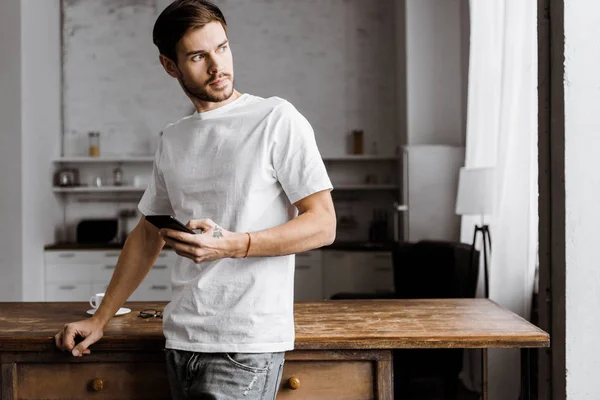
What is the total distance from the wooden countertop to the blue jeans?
0.32 meters

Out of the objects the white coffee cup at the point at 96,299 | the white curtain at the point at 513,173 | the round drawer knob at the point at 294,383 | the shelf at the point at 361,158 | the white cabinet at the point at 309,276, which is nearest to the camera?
the round drawer knob at the point at 294,383

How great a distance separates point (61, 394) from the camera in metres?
2.10

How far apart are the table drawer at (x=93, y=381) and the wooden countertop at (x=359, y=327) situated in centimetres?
8

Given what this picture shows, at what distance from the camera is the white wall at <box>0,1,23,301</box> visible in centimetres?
580

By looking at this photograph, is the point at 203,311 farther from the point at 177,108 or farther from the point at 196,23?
the point at 177,108

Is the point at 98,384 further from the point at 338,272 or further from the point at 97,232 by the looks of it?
the point at 97,232

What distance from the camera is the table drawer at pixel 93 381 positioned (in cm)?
207

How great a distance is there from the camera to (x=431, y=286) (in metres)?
4.28

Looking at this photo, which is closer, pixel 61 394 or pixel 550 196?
pixel 61 394

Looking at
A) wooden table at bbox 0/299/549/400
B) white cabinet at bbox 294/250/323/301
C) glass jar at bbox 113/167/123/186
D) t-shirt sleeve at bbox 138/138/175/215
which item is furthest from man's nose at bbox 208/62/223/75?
glass jar at bbox 113/167/123/186

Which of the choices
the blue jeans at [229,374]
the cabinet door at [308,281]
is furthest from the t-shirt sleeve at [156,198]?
the cabinet door at [308,281]

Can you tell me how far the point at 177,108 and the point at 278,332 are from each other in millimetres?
5425

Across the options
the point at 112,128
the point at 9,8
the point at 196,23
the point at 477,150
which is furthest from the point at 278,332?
the point at 112,128

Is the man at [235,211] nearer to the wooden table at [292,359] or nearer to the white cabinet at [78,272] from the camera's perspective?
the wooden table at [292,359]
